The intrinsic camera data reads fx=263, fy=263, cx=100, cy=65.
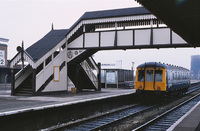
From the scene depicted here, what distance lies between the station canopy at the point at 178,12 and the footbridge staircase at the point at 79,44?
11.2 metres

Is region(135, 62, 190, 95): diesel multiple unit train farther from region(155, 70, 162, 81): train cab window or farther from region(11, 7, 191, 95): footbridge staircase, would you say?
region(11, 7, 191, 95): footbridge staircase

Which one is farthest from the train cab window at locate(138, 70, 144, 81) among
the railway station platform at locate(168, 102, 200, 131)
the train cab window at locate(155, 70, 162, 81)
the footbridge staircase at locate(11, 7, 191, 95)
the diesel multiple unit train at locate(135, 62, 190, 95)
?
the railway station platform at locate(168, 102, 200, 131)

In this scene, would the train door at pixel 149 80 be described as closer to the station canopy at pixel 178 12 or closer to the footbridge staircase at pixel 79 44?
the footbridge staircase at pixel 79 44

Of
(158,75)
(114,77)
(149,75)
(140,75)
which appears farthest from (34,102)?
(114,77)

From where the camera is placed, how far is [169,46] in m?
20.7

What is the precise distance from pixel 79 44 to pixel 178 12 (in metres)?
16.7

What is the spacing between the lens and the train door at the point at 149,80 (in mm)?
19484

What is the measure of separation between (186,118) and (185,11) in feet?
18.5

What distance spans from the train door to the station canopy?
9.71m

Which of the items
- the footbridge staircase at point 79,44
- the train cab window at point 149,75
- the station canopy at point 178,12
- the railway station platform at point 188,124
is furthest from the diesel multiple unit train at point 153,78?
the station canopy at point 178,12

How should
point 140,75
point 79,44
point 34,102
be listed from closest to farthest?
1. point 34,102
2. point 140,75
3. point 79,44

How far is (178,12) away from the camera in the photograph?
7.29 metres

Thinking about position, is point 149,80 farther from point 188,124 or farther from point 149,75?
point 188,124

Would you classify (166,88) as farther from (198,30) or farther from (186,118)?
(198,30)
